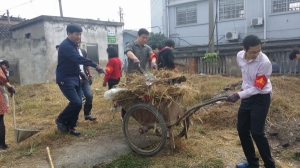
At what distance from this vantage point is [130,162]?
3637mm

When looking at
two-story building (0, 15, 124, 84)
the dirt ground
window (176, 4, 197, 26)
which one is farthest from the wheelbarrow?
window (176, 4, 197, 26)

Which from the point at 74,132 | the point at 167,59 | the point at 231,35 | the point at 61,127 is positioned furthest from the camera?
the point at 231,35

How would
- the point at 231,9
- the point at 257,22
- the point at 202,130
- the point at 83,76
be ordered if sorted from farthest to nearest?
the point at 231,9 < the point at 257,22 < the point at 83,76 < the point at 202,130

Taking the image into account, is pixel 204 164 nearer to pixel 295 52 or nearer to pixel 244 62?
pixel 244 62

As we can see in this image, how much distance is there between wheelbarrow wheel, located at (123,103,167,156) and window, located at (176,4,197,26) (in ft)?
50.3

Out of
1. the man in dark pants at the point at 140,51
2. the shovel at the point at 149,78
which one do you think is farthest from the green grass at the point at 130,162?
the man in dark pants at the point at 140,51

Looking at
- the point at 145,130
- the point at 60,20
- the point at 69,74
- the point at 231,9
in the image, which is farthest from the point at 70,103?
the point at 231,9

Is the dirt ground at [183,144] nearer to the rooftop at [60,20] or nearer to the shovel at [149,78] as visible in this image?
the shovel at [149,78]

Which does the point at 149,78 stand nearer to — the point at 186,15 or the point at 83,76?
the point at 83,76

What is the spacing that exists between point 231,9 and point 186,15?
10.5 ft

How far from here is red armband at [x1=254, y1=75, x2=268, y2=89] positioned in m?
3.00

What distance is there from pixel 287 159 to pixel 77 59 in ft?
11.5

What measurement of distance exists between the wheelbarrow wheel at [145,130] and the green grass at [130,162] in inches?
3.5

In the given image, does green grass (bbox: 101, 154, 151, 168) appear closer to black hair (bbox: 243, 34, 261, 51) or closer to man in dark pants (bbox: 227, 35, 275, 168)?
man in dark pants (bbox: 227, 35, 275, 168)
